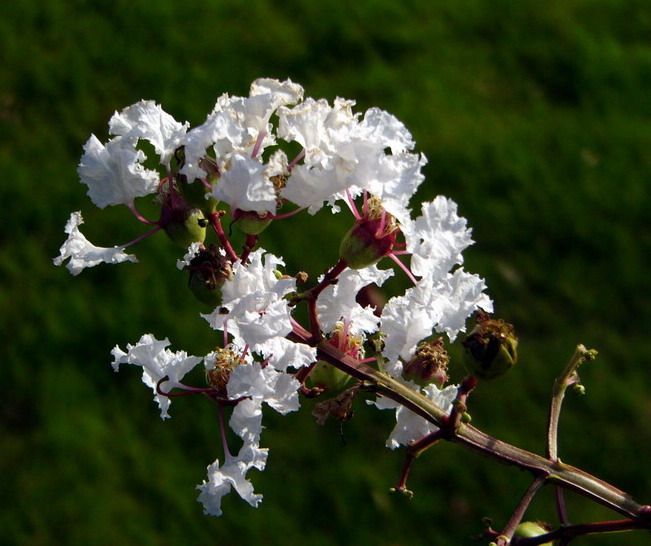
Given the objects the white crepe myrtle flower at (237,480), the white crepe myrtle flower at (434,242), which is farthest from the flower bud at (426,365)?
the white crepe myrtle flower at (237,480)

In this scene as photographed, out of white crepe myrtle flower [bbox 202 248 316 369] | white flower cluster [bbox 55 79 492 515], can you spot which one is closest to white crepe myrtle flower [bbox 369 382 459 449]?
white flower cluster [bbox 55 79 492 515]

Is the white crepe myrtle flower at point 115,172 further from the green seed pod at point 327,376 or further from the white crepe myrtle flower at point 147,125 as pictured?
the green seed pod at point 327,376

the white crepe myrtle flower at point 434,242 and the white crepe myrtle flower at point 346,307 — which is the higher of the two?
the white crepe myrtle flower at point 434,242

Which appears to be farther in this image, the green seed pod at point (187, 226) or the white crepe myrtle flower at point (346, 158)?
the green seed pod at point (187, 226)

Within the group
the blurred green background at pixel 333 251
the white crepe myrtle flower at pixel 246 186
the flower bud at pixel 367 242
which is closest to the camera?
the white crepe myrtle flower at pixel 246 186

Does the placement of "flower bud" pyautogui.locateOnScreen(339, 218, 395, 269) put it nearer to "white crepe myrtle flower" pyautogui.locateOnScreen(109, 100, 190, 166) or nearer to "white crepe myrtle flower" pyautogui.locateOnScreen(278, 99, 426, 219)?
"white crepe myrtle flower" pyautogui.locateOnScreen(278, 99, 426, 219)

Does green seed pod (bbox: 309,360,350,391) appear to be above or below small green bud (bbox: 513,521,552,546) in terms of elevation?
above
